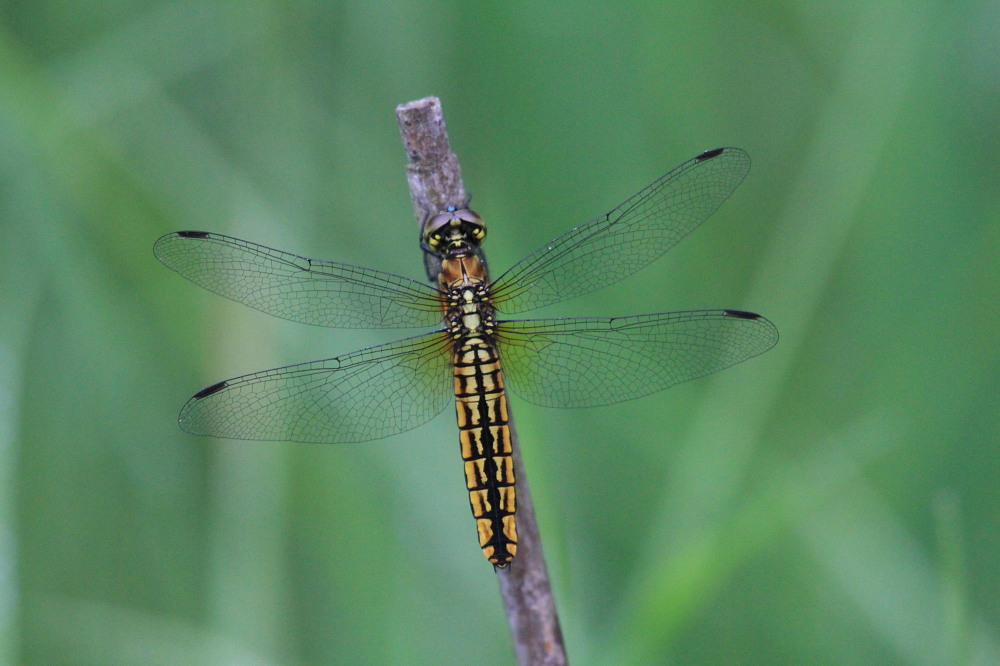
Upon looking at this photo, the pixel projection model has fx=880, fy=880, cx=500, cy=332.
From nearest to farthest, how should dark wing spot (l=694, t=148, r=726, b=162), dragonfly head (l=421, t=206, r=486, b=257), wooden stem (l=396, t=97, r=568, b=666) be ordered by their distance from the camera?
wooden stem (l=396, t=97, r=568, b=666)
dragonfly head (l=421, t=206, r=486, b=257)
dark wing spot (l=694, t=148, r=726, b=162)

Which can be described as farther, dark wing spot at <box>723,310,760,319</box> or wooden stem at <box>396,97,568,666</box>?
dark wing spot at <box>723,310,760,319</box>

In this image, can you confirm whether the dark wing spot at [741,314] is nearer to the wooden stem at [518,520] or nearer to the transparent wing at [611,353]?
the transparent wing at [611,353]

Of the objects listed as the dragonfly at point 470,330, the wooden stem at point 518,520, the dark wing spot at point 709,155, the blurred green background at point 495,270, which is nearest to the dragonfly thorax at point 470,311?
the dragonfly at point 470,330

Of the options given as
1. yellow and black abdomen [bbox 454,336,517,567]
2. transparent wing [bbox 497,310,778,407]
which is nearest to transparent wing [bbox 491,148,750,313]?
transparent wing [bbox 497,310,778,407]

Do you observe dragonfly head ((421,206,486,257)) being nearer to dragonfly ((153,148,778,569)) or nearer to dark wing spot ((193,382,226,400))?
dragonfly ((153,148,778,569))

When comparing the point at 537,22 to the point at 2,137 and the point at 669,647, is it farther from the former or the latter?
the point at 669,647

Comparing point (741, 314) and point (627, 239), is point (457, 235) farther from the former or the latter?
point (741, 314)

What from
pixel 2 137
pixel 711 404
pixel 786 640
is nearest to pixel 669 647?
pixel 786 640
